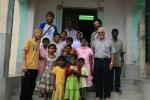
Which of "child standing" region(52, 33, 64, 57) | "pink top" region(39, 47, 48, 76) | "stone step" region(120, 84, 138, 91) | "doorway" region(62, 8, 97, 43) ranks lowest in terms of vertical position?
"stone step" region(120, 84, 138, 91)

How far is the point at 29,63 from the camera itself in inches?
320

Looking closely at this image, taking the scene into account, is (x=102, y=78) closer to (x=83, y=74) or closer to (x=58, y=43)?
(x=83, y=74)

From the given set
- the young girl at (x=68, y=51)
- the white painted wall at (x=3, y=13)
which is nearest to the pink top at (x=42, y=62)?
the young girl at (x=68, y=51)

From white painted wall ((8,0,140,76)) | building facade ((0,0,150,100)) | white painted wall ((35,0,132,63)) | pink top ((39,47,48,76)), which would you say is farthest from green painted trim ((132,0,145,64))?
pink top ((39,47,48,76))

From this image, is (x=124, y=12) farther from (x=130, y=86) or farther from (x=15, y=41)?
(x=15, y=41)

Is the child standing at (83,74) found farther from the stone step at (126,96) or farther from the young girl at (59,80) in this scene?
the stone step at (126,96)

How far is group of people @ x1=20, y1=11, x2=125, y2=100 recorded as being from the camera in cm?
823

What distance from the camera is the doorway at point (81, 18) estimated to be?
502 inches

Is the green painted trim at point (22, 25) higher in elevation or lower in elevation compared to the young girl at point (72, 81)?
higher

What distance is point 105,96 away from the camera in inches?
341

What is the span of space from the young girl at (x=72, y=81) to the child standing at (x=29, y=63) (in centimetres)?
79

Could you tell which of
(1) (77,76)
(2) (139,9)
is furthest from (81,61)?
(2) (139,9)

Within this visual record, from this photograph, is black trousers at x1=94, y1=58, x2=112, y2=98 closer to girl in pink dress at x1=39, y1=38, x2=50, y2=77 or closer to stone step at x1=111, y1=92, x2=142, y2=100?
stone step at x1=111, y1=92, x2=142, y2=100

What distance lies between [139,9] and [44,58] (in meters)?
4.43
